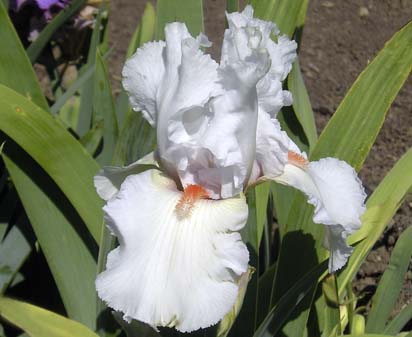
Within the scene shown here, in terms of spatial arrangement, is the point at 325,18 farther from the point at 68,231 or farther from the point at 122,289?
the point at 122,289

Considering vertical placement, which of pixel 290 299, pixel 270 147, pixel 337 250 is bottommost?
pixel 290 299

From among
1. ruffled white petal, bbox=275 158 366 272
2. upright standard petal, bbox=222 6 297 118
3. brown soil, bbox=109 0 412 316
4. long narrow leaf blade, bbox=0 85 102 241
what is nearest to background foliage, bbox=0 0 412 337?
long narrow leaf blade, bbox=0 85 102 241

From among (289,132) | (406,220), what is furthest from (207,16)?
(289,132)

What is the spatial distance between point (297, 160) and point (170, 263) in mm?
274

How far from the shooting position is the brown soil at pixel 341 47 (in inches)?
94.0

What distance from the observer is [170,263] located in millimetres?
865

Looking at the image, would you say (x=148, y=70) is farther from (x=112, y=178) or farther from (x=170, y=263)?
(x=170, y=263)

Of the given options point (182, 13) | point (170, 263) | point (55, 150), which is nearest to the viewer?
point (170, 263)

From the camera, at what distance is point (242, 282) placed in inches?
39.8

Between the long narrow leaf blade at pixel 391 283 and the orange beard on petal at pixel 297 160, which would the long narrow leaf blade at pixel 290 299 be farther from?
the long narrow leaf blade at pixel 391 283

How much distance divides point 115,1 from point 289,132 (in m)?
2.17

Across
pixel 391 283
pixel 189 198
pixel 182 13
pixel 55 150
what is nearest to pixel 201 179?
pixel 189 198

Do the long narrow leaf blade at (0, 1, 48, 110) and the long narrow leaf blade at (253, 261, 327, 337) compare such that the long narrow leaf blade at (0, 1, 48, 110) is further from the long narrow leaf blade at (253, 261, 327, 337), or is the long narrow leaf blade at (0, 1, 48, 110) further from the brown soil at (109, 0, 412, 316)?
the brown soil at (109, 0, 412, 316)

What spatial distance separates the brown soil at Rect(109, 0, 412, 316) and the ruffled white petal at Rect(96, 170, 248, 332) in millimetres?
1298
